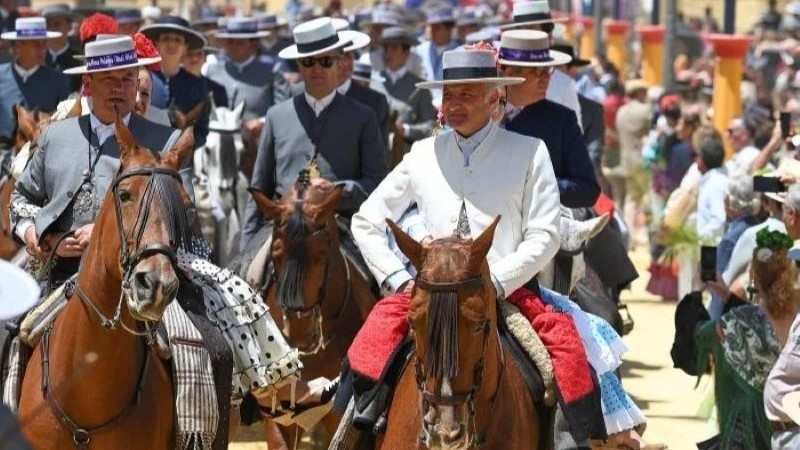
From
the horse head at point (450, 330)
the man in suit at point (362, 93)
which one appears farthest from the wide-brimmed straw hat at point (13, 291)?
the man in suit at point (362, 93)

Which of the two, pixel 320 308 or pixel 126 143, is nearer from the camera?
pixel 126 143

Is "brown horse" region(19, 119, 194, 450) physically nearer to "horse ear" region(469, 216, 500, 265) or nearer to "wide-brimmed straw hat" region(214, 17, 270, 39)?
"horse ear" region(469, 216, 500, 265)

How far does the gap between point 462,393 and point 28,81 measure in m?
11.0

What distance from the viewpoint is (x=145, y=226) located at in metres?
7.91

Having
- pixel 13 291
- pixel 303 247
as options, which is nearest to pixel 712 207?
pixel 303 247

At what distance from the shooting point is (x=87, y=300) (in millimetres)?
8359

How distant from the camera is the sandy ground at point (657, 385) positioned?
14141mm

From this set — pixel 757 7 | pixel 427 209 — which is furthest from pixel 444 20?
pixel 757 7

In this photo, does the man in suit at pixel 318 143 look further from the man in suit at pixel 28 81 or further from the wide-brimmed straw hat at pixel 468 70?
the man in suit at pixel 28 81

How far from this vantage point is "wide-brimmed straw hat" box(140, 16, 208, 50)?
16.7 m

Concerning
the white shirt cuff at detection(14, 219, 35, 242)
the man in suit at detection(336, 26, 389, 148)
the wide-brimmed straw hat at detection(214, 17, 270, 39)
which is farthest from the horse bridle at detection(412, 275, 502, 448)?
the wide-brimmed straw hat at detection(214, 17, 270, 39)

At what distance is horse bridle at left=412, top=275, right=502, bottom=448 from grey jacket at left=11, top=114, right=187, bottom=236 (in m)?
2.20

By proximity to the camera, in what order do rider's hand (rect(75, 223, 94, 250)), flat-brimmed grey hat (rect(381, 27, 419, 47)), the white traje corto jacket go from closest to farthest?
the white traje corto jacket < rider's hand (rect(75, 223, 94, 250)) < flat-brimmed grey hat (rect(381, 27, 419, 47))

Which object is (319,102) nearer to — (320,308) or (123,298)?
(320,308)
